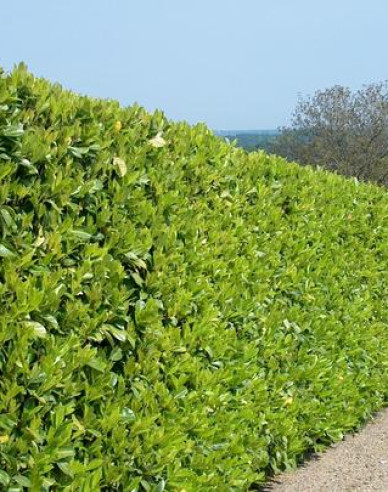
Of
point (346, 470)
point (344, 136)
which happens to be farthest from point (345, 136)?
point (346, 470)

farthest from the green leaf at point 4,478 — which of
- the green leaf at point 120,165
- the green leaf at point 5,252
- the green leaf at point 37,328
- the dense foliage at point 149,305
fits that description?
the green leaf at point 120,165

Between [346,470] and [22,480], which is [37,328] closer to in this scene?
[22,480]

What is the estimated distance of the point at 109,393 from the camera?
3.63 metres

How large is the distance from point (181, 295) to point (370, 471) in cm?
310

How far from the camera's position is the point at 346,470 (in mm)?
6316

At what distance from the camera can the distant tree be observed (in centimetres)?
3322

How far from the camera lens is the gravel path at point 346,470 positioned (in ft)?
19.1

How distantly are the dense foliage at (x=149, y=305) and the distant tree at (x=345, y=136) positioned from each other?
26934 mm

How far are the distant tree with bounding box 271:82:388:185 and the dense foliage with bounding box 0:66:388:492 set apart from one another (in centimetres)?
2693

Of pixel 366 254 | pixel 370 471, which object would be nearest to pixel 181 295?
pixel 370 471

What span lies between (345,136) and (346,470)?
29.1m

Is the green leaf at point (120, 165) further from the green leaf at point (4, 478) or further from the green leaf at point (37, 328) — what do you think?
the green leaf at point (4, 478)

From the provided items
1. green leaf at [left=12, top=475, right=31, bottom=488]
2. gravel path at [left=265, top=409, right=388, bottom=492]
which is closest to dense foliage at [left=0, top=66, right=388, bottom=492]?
green leaf at [left=12, top=475, right=31, bottom=488]

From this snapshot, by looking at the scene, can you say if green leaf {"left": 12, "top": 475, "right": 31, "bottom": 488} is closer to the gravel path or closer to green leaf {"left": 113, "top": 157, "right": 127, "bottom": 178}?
green leaf {"left": 113, "top": 157, "right": 127, "bottom": 178}
